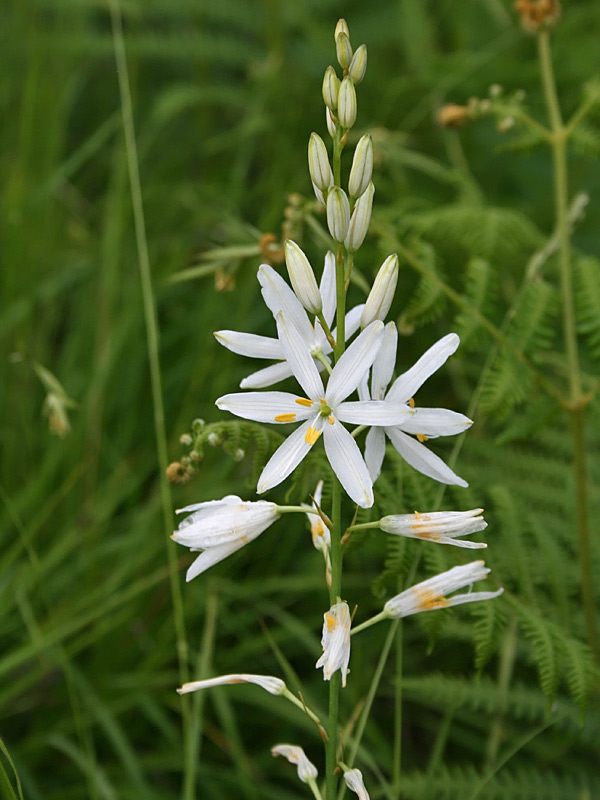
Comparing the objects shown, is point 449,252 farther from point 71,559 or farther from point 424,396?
point 71,559

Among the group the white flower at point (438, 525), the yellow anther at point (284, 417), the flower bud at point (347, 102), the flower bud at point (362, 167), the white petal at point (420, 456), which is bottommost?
the white flower at point (438, 525)

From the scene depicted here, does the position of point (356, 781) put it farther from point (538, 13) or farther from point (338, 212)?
point (538, 13)

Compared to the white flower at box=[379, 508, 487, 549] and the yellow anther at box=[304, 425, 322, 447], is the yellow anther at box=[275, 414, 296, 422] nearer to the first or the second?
the yellow anther at box=[304, 425, 322, 447]

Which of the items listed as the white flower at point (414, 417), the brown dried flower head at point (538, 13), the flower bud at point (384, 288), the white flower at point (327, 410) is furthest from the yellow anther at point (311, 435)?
the brown dried flower head at point (538, 13)

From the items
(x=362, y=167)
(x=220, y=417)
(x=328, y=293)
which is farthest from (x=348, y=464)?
(x=220, y=417)

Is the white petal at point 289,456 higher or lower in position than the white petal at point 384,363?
lower

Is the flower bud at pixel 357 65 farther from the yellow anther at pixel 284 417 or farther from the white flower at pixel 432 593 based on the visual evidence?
the white flower at pixel 432 593

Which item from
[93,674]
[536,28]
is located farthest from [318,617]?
[536,28]

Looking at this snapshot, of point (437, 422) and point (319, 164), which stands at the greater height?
point (319, 164)
